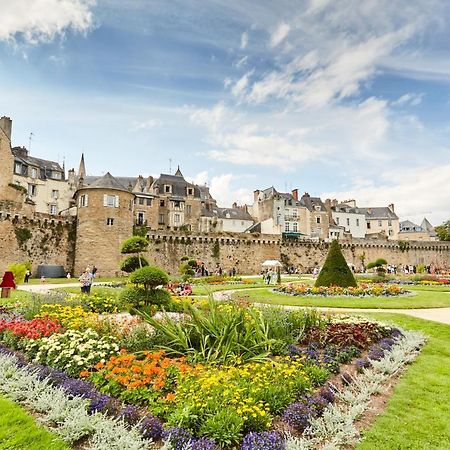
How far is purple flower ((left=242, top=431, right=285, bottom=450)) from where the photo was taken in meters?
4.20

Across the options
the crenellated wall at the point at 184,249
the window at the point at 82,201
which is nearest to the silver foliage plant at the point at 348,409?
the crenellated wall at the point at 184,249

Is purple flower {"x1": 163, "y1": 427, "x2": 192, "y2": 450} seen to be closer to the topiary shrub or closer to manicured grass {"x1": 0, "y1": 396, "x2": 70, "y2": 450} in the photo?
manicured grass {"x1": 0, "y1": 396, "x2": 70, "y2": 450}

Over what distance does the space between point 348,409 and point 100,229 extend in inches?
1330

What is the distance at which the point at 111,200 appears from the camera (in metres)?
36.8

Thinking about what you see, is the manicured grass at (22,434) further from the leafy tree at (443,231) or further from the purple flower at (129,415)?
the leafy tree at (443,231)

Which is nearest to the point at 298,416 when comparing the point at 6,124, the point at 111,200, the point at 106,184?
the point at 111,200

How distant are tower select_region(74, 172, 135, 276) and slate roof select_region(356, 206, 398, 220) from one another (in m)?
56.9

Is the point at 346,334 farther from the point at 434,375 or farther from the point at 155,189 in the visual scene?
the point at 155,189

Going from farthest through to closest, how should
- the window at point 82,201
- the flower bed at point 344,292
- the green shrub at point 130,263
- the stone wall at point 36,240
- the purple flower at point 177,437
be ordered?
the window at point 82,201 < the stone wall at point 36,240 < the flower bed at point 344,292 < the green shrub at point 130,263 < the purple flower at point 177,437

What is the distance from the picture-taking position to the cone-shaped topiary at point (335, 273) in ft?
71.9

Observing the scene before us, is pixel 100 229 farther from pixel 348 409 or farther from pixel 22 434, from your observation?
pixel 348 409

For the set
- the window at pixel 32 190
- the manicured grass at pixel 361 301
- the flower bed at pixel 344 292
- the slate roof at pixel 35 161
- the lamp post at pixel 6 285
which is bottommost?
the manicured grass at pixel 361 301

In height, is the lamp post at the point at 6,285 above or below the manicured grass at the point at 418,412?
above

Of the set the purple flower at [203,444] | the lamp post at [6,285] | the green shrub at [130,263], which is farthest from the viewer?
the lamp post at [6,285]
